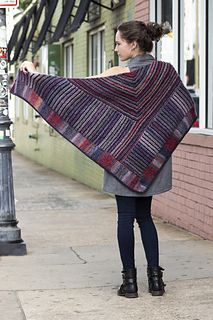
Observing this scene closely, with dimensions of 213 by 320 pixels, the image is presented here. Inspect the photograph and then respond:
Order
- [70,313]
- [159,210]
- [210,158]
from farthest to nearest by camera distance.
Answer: [159,210], [210,158], [70,313]

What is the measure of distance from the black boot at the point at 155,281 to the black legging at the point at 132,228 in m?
0.04

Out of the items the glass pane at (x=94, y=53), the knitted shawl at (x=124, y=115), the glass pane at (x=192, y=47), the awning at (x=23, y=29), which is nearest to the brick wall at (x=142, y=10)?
the glass pane at (x=192, y=47)

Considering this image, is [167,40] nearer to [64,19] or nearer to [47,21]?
[64,19]

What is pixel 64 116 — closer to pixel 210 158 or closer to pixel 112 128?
pixel 112 128

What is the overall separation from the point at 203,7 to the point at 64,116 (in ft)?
11.0

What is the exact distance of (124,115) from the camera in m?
5.33

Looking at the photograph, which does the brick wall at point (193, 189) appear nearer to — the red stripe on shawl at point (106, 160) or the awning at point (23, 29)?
the red stripe on shawl at point (106, 160)

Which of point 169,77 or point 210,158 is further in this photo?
point 210,158

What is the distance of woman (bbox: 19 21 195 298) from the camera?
5.38 m

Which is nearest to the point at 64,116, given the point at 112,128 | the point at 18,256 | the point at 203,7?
the point at 112,128

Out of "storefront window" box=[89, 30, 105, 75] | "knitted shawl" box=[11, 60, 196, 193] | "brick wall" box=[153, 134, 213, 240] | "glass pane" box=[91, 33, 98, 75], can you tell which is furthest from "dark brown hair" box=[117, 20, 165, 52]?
"glass pane" box=[91, 33, 98, 75]

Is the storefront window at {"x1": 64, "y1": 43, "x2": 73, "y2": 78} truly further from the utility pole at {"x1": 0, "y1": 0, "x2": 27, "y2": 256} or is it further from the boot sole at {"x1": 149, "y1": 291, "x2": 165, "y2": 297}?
the boot sole at {"x1": 149, "y1": 291, "x2": 165, "y2": 297}

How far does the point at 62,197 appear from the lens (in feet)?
41.0

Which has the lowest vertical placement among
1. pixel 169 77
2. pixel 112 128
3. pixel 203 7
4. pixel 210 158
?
pixel 210 158
